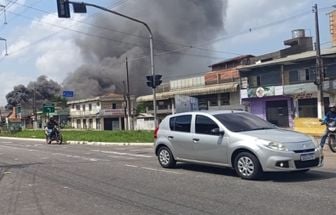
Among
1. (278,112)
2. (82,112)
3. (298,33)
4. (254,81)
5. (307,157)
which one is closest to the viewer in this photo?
(307,157)

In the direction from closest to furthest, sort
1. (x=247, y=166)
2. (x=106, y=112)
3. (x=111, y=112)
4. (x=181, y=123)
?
(x=247, y=166) < (x=181, y=123) < (x=106, y=112) < (x=111, y=112)

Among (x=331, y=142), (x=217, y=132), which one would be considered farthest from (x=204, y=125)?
(x=331, y=142)

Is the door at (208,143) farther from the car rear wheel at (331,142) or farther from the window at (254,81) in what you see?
the window at (254,81)

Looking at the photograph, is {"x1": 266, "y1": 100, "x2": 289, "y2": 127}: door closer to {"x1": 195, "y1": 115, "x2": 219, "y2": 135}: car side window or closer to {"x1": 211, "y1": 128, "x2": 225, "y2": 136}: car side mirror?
{"x1": 195, "y1": 115, "x2": 219, "y2": 135}: car side window

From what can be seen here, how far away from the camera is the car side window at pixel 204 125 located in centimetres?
1145

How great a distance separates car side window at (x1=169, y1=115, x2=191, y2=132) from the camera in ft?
40.2

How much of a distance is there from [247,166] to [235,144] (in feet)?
1.77

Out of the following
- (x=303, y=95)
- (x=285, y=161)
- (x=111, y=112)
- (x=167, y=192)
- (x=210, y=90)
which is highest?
(x=210, y=90)

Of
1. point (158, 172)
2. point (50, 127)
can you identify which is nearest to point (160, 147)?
point (158, 172)

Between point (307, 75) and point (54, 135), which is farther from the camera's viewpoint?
point (307, 75)

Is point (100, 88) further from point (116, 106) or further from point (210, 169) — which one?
point (210, 169)

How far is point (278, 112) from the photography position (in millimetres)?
52812

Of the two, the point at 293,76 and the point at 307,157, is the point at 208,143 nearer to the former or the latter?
the point at 307,157

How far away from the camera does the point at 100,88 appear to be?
110062 millimetres
